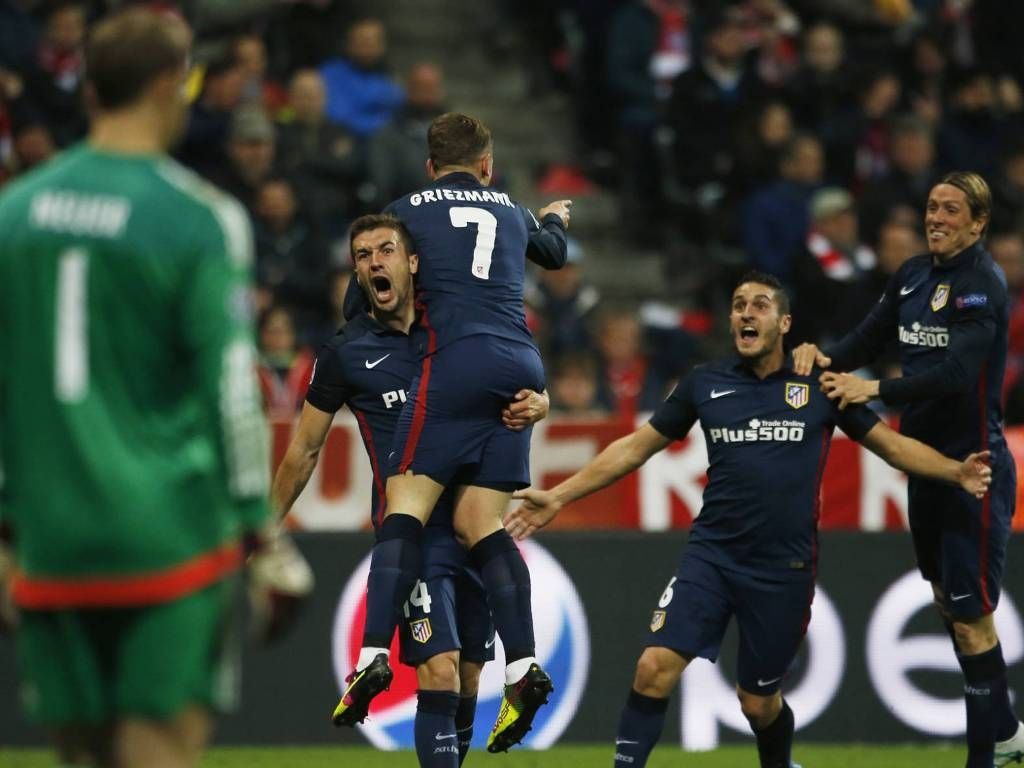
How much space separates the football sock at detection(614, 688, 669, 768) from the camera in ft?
24.9

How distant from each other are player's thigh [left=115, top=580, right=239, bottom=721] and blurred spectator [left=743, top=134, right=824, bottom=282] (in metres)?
9.82

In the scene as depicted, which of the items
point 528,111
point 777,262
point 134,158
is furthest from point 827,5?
point 134,158

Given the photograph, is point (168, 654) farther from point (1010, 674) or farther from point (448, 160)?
point (1010, 674)

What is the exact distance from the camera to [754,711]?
7855 millimetres

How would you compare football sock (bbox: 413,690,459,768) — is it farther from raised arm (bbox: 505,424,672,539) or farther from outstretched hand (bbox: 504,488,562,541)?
raised arm (bbox: 505,424,672,539)

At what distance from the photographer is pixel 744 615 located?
7.78m

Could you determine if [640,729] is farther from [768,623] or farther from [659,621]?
[768,623]

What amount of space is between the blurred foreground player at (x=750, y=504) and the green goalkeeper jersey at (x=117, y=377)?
11.8 ft

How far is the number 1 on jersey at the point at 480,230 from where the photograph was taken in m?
7.30

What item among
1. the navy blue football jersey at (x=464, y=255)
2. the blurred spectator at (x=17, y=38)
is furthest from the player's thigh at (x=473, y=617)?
the blurred spectator at (x=17, y=38)

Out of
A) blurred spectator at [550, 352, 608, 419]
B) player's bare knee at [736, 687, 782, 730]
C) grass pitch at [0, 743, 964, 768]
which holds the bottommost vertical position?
grass pitch at [0, 743, 964, 768]

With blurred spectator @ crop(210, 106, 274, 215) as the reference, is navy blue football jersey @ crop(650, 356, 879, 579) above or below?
below

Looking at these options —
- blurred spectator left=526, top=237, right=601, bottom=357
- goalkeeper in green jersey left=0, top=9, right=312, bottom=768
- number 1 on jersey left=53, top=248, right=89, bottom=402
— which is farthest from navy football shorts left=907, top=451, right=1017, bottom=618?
blurred spectator left=526, top=237, right=601, bottom=357

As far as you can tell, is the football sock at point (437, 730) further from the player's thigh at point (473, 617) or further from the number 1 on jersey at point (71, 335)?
the number 1 on jersey at point (71, 335)
